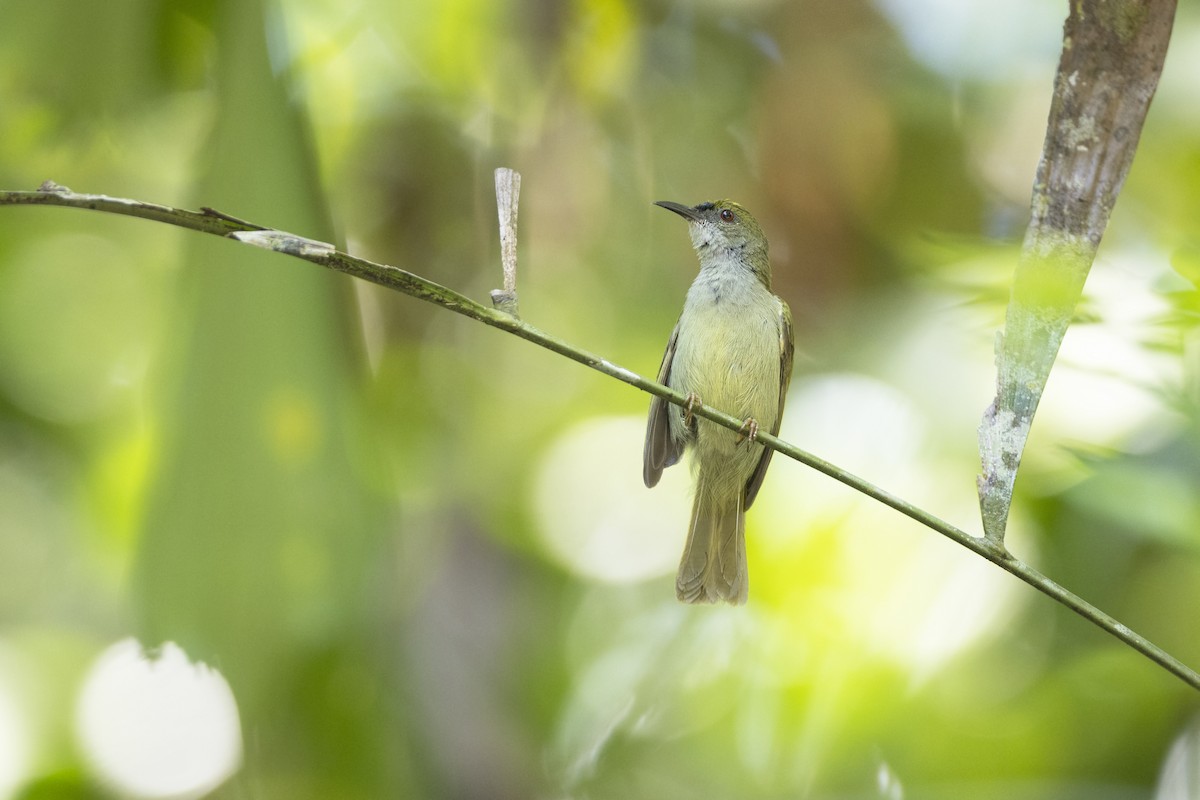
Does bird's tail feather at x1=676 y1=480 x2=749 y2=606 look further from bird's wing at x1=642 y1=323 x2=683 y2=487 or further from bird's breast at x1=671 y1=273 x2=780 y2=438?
bird's breast at x1=671 y1=273 x2=780 y2=438

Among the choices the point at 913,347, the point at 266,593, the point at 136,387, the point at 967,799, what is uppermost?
the point at 913,347

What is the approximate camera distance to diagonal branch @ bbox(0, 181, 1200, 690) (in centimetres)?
81

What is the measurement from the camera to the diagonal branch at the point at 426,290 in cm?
81

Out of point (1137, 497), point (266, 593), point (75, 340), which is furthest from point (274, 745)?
point (1137, 497)

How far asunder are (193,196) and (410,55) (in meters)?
1.22

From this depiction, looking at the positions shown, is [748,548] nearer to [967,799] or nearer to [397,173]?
[967,799]

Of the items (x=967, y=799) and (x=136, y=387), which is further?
(x=136, y=387)

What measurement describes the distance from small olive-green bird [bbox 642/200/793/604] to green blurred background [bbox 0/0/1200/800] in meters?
0.31

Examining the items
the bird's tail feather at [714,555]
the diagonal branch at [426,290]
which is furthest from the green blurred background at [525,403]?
the diagonal branch at [426,290]

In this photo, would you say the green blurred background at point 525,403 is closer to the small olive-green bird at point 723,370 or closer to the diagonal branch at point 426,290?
the small olive-green bird at point 723,370

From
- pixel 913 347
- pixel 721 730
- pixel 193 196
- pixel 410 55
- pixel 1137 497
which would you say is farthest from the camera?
pixel 410 55

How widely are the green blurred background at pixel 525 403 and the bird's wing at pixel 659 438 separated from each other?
0.57 metres

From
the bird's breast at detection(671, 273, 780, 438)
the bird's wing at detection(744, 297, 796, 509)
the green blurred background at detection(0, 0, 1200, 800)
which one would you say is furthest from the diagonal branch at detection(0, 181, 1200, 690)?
the bird's wing at detection(744, 297, 796, 509)

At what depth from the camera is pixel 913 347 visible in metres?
3.61
